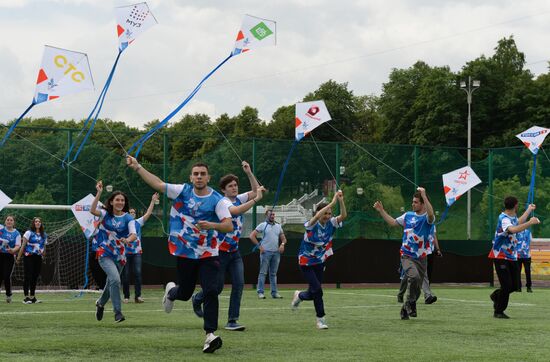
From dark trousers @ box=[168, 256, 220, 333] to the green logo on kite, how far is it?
5.72 metres

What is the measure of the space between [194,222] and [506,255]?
6666 millimetres

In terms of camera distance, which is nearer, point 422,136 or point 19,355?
point 19,355

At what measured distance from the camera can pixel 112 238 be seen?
12461mm

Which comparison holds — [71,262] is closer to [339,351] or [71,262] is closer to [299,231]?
[299,231]

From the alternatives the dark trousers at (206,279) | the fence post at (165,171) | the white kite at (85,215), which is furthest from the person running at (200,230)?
the fence post at (165,171)

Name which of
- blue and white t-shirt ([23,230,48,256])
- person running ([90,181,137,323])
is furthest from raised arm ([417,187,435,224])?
blue and white t-shirt ([23,230,48,256])

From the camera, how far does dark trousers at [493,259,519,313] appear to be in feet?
44.3

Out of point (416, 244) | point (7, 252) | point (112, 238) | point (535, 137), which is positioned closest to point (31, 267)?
point (7, 252)

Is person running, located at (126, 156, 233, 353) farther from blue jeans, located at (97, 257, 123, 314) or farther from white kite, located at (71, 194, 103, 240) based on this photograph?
white kite, located at (71, 194, 103, 240)

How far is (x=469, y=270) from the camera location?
28875 mm

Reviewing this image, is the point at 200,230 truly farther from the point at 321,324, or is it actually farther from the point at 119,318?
the point at 119,318

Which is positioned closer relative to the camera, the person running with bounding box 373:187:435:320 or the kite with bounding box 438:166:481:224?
the person running with bounding box 373:187:435:320

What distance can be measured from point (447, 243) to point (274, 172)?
5.63 metres

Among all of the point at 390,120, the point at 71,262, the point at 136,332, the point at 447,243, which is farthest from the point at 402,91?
the point at 136,332
